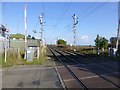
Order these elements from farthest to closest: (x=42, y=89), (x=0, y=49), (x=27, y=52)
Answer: (x=0, y=49) < (x=27, y=52) < (x=42, y=89)

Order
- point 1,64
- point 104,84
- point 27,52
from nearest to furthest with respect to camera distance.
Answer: point 104,84 → point 1,64 → point 27,52

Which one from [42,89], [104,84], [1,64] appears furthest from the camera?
[1,64]

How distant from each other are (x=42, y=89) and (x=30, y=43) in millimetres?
42994

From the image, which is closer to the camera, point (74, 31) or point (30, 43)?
point (30, 43)

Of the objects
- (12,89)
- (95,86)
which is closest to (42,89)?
(12,89)

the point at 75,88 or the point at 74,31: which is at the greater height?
the point at 74,31

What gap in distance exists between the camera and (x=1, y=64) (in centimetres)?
2841

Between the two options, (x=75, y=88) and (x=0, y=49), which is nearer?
(x=75, y=88)

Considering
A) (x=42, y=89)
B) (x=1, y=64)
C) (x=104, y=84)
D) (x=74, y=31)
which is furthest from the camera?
(x=74, y=31)

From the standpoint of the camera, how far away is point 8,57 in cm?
→ 3344

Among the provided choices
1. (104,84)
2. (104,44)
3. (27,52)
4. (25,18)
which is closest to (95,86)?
(104,84)

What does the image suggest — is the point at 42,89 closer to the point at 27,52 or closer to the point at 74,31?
the point at 27,52

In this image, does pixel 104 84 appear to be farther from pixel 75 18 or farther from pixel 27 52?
pixel 75 18

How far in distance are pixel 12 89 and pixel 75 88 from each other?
277 cm
